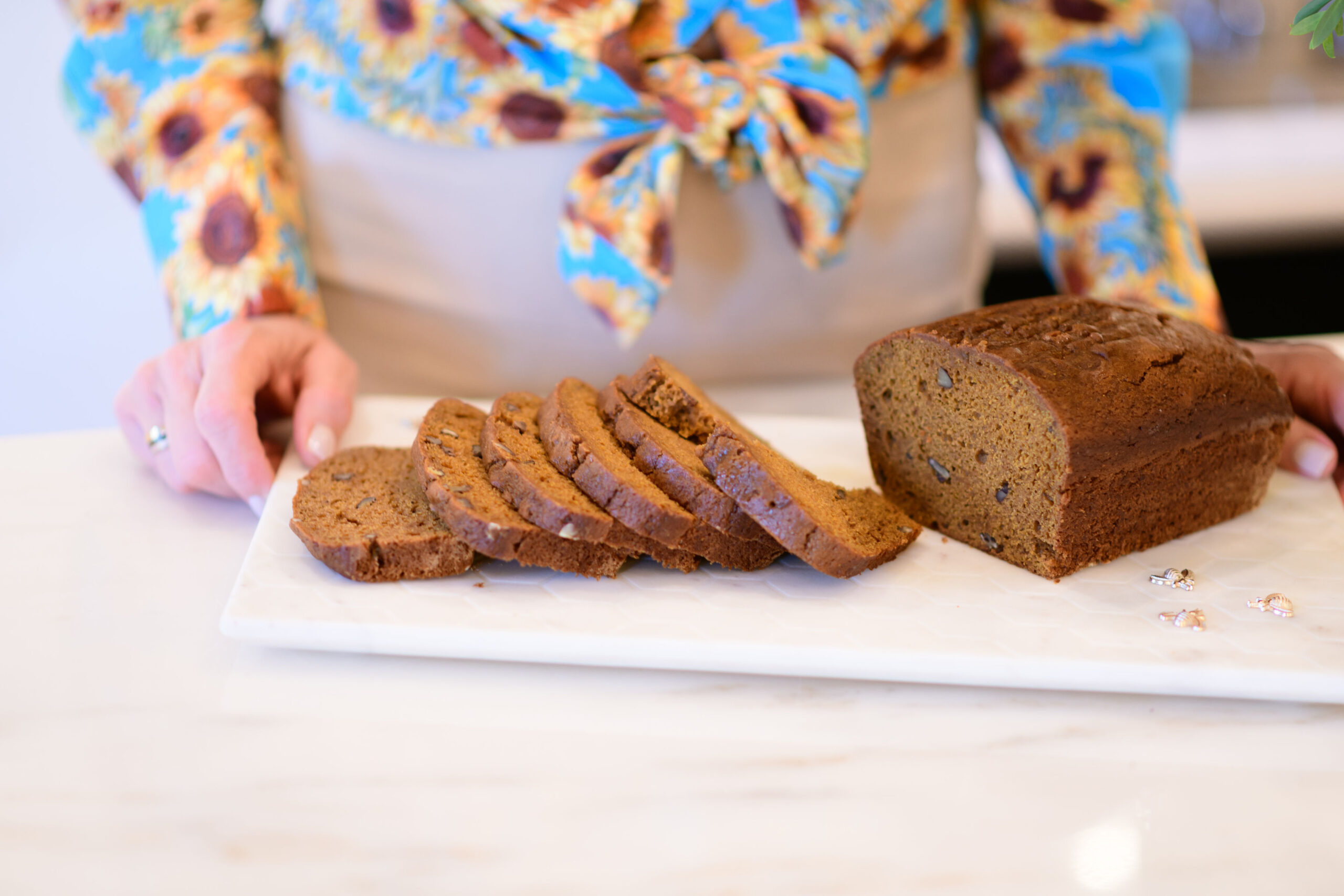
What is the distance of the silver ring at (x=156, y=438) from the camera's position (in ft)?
4.94

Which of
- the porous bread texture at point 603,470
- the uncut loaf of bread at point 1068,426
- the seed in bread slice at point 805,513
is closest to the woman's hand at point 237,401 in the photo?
the porous bread texture at point 603,470

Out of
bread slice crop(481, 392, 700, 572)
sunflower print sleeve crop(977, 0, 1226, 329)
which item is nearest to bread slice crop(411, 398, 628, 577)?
bread slice crop(481, 392, 700, 572)

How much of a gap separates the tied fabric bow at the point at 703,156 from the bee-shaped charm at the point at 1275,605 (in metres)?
0.85

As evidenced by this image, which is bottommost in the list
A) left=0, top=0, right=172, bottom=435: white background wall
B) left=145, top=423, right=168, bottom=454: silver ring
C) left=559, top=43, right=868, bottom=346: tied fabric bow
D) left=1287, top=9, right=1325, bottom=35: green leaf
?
left=0, top=0, right=172, bottom=435: white background wall

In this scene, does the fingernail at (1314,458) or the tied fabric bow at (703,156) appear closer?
the fingernail at (1314,458)

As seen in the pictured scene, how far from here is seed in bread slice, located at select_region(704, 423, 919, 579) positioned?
1.24 m

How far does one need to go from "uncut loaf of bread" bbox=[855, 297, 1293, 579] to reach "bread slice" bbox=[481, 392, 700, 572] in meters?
0.37

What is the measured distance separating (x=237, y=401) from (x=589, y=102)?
0.71 metres

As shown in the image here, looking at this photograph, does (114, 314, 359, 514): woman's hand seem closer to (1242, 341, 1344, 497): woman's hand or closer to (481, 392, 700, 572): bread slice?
(481, 392, 700, 572): bread slice

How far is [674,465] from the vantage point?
1.31 m

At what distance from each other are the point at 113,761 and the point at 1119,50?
1893mm

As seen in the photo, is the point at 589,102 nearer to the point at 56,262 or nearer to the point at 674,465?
the point at 674,465

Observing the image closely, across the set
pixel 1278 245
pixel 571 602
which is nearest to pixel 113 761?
pixel 571 602

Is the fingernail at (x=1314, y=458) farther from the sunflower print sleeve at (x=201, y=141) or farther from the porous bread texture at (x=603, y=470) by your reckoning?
the sunflower print sleeve at (x=201, y=141)
